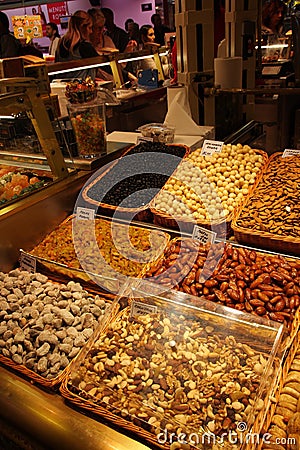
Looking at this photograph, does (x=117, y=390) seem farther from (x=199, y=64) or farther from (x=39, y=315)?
(x=199, y=64)

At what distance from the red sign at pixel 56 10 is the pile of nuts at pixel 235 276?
1383 cm

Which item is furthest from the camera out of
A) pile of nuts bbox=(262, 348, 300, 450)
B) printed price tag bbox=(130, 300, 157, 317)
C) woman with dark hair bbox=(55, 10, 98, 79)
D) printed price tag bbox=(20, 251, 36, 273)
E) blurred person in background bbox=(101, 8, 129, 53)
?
blurred person in background bbox=(101, 8, 129, 53)

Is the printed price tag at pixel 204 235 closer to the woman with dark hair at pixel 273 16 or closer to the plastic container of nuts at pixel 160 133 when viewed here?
the plastic container of nuts at pixel 160 133

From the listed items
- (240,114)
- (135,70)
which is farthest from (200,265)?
(135,70)

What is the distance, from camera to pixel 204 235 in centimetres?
189

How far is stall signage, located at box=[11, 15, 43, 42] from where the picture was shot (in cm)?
822

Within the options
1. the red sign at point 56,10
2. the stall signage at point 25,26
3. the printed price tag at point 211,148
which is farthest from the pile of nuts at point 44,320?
the red sign at point 56,10

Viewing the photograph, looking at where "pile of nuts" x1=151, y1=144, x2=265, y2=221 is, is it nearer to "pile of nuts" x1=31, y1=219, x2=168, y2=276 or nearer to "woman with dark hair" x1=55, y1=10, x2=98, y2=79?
"pile of nuts" x1=31, y1=219, x2=168, y2=276

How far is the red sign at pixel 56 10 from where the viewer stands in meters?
13.4

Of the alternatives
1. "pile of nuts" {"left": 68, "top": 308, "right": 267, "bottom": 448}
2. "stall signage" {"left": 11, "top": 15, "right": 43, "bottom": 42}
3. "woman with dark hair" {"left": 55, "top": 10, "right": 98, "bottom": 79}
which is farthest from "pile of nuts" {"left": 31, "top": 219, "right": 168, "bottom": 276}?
"stall signage" {"left": 11, "top": 15, "right": 43, "bottom": 42}

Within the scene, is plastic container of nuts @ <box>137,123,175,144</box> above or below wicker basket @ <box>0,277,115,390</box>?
above

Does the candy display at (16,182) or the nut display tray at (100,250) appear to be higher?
the candy display at (16,182)

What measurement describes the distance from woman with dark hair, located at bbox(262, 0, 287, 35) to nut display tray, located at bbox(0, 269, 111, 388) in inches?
284

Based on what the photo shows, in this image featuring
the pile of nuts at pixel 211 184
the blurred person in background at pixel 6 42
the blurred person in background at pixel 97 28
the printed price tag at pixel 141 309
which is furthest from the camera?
the blurred person in background at pixel 97 28
